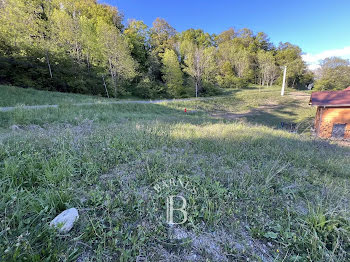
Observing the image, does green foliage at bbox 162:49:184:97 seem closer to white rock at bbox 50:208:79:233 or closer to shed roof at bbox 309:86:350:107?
shed roof at bbox 309:86:350:107

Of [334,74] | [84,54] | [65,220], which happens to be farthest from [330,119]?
[334,74]

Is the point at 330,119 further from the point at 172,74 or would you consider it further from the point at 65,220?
the point at 172,74

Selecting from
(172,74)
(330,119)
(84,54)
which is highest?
(84,54)

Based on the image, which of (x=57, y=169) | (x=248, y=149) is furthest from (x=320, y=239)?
(x=57, y=169)

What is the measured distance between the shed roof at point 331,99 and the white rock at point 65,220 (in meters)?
16.1

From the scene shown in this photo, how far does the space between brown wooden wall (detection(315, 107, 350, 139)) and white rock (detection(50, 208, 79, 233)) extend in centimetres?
1617

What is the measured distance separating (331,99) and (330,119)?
1.54 meters

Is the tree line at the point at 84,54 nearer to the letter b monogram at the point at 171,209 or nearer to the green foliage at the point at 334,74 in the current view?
the letter b monogram at the point at 171,209

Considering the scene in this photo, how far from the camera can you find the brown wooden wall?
11094 millimetres

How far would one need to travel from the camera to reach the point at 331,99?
11680 mm

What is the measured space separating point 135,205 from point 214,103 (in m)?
23.2

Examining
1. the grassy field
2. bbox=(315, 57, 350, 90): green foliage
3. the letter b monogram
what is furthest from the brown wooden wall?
bbox=(315, 57, 350, 90): green foliage

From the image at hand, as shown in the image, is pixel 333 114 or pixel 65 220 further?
pixel 333 114

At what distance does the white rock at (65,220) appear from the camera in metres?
1.39
